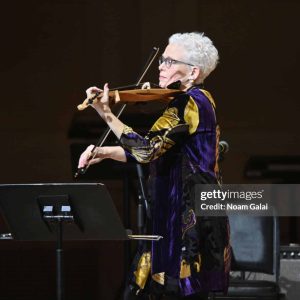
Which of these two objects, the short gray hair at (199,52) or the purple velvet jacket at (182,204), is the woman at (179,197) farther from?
the short gray hair at (199,52)

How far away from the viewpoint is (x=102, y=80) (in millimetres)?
5039

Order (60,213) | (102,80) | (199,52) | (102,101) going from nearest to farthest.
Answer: (102,101), (60,213), (199,52), (102,80)

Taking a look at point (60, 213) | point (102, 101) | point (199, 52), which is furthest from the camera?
point (199, 52)

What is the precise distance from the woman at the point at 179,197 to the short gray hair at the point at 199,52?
11cm

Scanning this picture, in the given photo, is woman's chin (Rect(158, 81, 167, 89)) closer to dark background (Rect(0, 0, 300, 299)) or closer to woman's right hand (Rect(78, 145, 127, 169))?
woman's right hand (Rect(78, 145, 127, 169))

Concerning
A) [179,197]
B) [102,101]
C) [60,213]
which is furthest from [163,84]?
[60,213]

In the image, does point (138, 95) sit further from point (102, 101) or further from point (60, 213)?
point (60, 213)

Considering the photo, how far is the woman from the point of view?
2.94 metres

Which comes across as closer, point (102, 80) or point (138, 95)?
point (138, 95)

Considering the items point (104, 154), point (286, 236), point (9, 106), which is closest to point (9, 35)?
point (9, 106)

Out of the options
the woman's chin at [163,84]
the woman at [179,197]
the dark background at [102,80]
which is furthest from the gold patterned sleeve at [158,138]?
the dark background at [102,80]

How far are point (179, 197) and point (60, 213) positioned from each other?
1.29 feet

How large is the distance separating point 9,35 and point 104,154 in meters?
2.27

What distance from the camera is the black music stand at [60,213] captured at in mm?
2932
